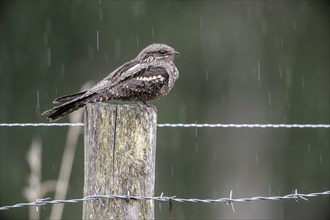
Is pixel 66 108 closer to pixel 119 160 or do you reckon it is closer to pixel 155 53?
pixel 119 160

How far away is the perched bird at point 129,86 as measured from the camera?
512cm

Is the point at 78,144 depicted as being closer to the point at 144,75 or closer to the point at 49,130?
the point at 49,130

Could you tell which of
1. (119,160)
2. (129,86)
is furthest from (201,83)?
(119,160)

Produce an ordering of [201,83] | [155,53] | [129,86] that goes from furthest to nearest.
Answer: [201,83]
[155,53]
[129,86]

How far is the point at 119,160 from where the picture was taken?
421 cm

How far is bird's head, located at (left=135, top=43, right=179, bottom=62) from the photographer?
6.04 meters

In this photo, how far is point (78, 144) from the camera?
44.4ft

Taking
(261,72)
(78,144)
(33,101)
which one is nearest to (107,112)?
(78,144)

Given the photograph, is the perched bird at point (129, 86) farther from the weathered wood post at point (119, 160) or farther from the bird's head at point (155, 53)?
the weathered wood post at point (119, 160)

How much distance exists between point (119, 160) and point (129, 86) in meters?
1.23

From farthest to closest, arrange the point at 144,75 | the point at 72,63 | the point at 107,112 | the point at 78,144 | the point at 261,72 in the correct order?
the point at 261,72
the point at 72,63
the point at 78,144
the point at 144,75
the point at 107,112

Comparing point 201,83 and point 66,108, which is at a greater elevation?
point 201,83

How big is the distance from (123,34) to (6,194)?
2852 millimetres

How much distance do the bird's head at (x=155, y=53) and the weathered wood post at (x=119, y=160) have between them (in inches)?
69.3
